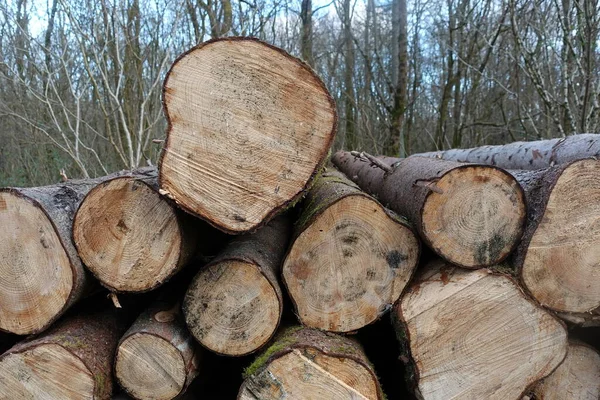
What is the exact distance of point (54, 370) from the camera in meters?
2.01

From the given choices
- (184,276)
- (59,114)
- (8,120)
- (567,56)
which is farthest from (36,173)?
(567,56)

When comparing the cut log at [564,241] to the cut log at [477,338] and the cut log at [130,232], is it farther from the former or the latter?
the cut log at [130,232]

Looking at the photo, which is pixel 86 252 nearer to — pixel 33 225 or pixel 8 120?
pixel 33 225

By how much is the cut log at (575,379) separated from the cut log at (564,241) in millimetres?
293

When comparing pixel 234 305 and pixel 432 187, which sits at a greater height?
pixel 432 187

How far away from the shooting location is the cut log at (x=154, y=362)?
6.59 ft

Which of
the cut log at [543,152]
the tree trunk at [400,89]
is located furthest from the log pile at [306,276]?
the tree trunk at [400,89]

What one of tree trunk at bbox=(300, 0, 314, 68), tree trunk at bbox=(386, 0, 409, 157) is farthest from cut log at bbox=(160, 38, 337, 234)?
tree trunk at bbox=(300, 0, 314, 68)

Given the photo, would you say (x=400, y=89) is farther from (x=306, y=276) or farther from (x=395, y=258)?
(x=306, y=276)

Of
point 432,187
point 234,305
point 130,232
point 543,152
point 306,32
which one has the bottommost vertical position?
point 234,305

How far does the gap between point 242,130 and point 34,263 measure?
1.09 metres

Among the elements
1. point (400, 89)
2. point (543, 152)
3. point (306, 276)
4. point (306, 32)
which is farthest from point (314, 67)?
point (306, 276)

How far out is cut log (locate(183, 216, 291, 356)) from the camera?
1986mm

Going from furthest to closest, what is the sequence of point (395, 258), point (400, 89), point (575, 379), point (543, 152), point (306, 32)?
point (306, 32), point (400, 89), point (543, 152), point (575, 379), point (395, 258)
